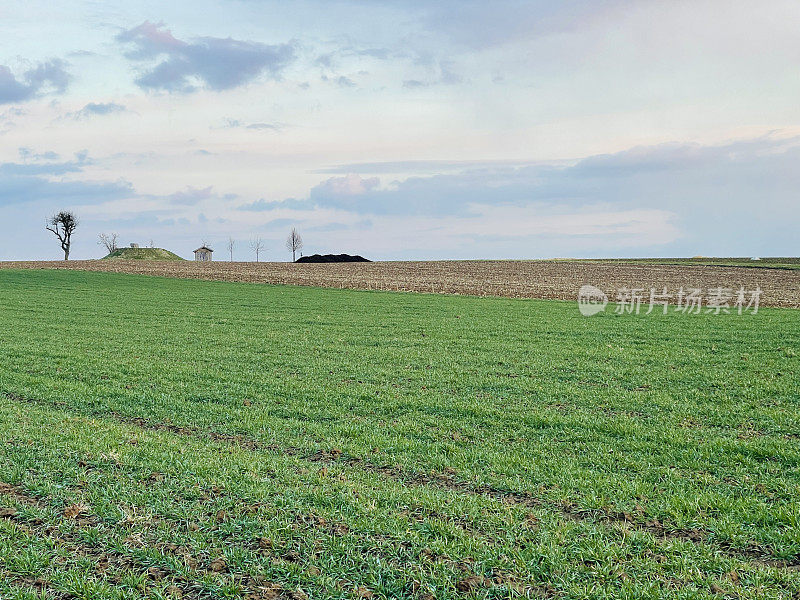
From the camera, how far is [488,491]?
7.09m

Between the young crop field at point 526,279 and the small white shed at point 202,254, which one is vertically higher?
the small white shed at point 202,254

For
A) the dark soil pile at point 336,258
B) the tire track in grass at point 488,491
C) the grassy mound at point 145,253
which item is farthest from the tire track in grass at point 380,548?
the grassy mound at point 145,253

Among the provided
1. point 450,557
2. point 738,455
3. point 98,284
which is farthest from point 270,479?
point 98,284

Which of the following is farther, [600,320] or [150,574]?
[600,320]

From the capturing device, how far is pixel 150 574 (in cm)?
527

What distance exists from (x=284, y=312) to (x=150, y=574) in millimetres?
22038

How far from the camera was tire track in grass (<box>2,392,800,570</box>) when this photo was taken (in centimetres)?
575

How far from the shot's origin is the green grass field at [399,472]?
17.3 feet

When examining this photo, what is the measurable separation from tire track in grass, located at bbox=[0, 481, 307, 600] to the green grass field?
19mm

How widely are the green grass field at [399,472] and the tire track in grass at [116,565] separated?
19 millimetres

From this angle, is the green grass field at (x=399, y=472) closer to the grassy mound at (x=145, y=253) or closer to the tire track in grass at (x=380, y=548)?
the tire track in grass at (x=380, y=548)

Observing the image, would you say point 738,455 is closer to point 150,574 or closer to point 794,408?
point 794,408

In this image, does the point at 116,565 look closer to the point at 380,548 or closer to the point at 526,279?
the point at 380,548

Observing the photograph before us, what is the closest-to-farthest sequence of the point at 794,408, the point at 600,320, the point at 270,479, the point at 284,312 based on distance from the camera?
the point at 270,479 → the point at 794,408 → the point at 600,320 → the point at 284,312
